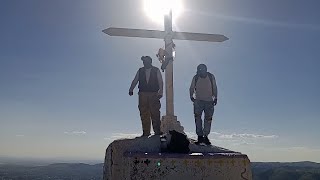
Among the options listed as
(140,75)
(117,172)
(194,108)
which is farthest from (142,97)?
(117,172)

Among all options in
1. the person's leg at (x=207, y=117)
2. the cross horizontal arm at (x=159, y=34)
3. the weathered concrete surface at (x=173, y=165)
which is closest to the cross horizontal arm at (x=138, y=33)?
the cross horizontal arm at (x=159, y=34)

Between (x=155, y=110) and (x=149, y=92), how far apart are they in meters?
0.45

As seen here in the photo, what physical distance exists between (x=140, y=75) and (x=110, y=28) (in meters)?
2.97

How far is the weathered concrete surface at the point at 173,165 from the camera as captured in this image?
6.60 m

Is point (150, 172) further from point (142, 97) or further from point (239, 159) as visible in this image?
point (142, 97)

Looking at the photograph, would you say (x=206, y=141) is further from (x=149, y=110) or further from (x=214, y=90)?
(x=149, y=110)

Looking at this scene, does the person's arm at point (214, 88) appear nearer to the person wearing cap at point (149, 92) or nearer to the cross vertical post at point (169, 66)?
the person wearing cap at point (149, 92)

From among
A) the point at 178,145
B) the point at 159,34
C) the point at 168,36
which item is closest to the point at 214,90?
the point at 178,145

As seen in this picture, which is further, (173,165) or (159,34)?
(159,34)

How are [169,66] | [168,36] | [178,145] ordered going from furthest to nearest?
[168,36], [169,66], [178,145]

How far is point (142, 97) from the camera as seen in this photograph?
8.66 m

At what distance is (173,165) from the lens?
662cm

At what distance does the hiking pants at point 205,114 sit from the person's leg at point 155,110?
3.00 ft

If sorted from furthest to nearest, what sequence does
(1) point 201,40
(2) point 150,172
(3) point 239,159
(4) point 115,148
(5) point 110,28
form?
(1) point 201,40 < (5) point 110,28 < (4) point 115,148 < (3) point 239,159 < (2) point 150,172
